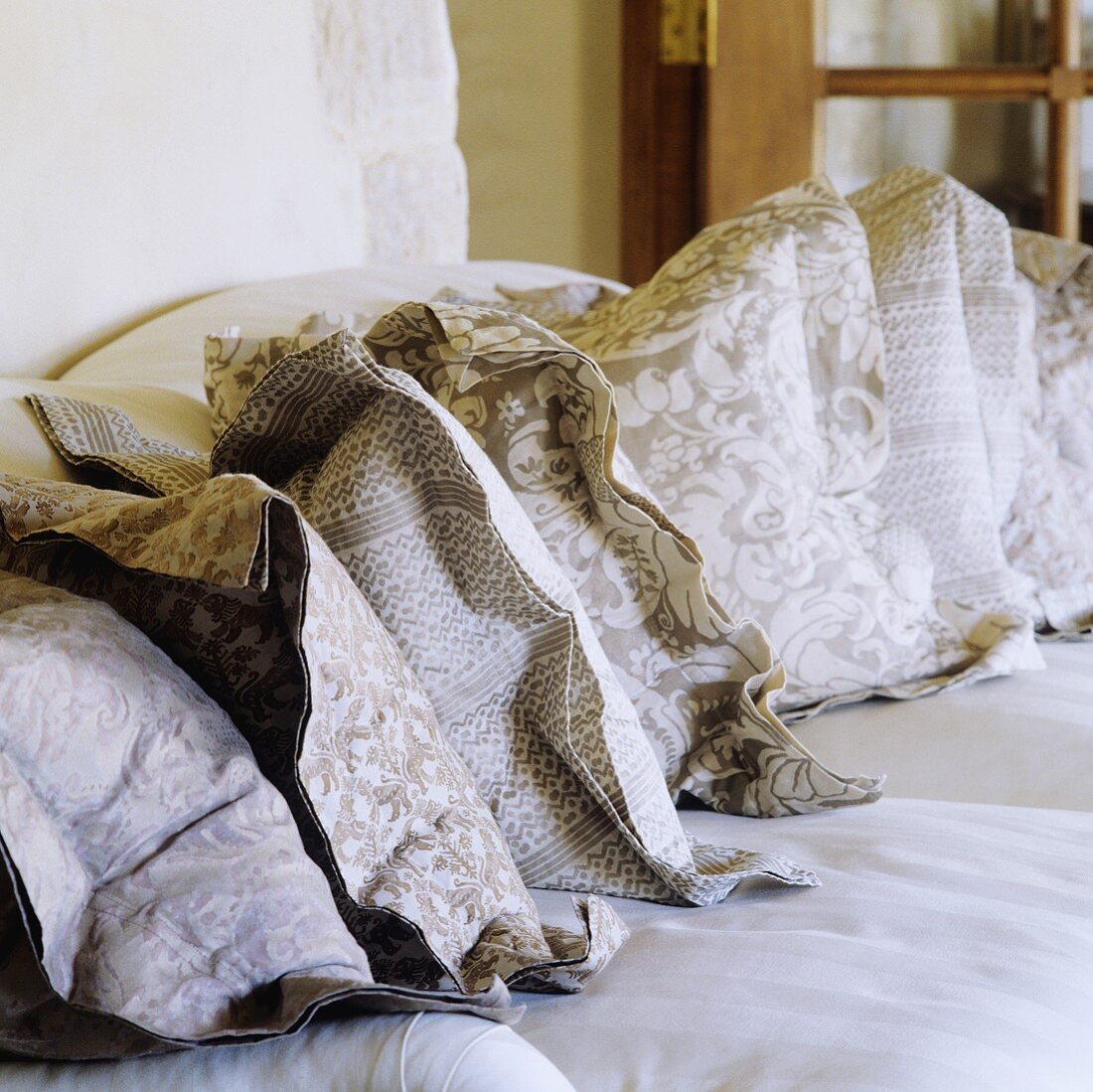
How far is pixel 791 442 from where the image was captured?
1.10 m

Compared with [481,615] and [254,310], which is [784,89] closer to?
[254,310]

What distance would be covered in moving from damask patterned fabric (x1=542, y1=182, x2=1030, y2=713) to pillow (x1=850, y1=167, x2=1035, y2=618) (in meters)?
0.06

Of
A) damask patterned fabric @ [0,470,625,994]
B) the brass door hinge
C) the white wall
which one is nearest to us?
damask patterned fabric @ [0,470,625,994]

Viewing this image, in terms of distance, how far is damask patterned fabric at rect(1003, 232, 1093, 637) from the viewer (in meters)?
1.40

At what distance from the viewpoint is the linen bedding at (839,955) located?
60 centimetres

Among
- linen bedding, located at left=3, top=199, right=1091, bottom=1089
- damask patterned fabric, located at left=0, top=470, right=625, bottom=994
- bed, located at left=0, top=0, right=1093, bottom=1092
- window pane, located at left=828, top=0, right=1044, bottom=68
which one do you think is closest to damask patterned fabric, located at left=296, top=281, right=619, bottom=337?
bed, located at left=0, top=0, right=1093, bottom=1092

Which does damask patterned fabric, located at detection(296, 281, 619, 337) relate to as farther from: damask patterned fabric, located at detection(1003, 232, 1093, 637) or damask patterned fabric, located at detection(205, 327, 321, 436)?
damask patterned fabric, located at detection(1003, 232, 1093, 637)

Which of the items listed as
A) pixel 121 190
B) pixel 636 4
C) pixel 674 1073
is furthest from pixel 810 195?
pixel 636 4

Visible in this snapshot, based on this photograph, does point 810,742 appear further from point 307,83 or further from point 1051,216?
point 1051,216

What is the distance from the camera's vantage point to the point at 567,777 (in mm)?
779

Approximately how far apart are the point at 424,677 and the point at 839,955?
10.1 inches

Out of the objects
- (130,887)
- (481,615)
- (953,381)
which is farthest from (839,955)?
(953,381)

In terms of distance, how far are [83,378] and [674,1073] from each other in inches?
31.6

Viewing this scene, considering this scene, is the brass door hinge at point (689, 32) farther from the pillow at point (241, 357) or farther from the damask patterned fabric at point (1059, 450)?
the pillow at point (241, 357)
